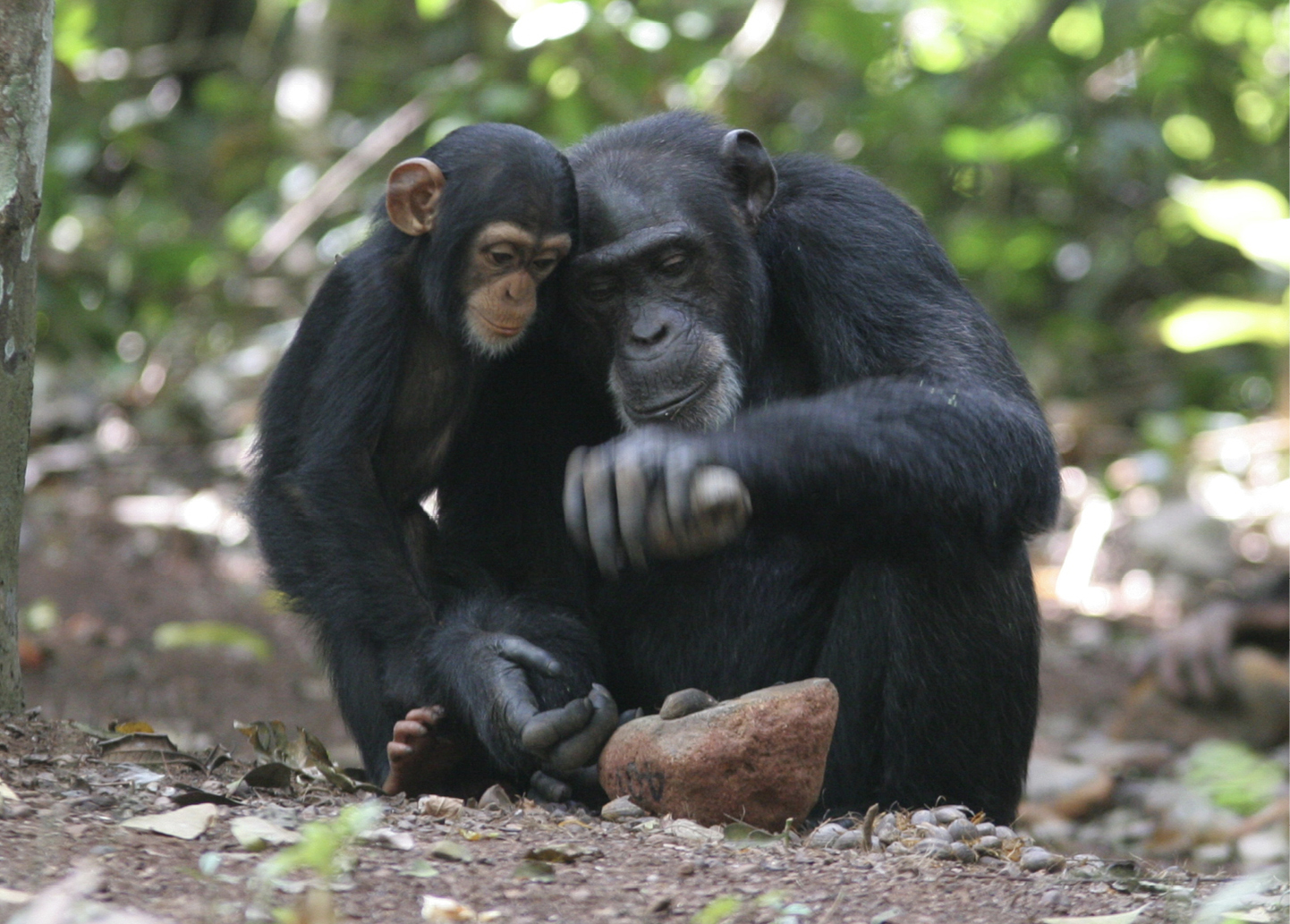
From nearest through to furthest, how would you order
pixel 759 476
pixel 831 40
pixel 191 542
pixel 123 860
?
1. pixel 123 860
2. pixel 759 476
3. pixel 831 40
4. pixel 191 542

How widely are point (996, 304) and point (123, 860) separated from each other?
8653 millimetres

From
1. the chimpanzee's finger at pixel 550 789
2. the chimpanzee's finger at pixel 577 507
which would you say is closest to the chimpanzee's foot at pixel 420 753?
the chimpanzee's finger at pixel 550 789

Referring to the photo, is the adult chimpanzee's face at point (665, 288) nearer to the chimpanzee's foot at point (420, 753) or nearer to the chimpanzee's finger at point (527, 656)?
the chimpanzee's finger at point (527, 656)

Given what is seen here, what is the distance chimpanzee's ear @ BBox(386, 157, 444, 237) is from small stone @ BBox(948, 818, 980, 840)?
201cm

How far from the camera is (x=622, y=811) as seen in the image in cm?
318

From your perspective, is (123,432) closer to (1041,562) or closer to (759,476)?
(1041,562)

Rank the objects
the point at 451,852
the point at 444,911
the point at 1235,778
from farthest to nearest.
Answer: the point at 1235,778
the point at 451,852
the point at 444,911

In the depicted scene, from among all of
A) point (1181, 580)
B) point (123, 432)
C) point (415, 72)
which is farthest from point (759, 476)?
point (415, 72)

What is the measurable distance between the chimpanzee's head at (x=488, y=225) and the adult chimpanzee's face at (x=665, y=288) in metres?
0.11

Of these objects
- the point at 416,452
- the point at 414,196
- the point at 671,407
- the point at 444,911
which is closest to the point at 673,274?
the point at 671,407

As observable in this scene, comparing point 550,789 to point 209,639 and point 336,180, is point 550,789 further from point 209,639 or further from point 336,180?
point 336,180

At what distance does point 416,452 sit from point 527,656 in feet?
2.52

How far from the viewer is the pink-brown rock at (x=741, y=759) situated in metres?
3.13

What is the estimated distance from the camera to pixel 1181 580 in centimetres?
845
